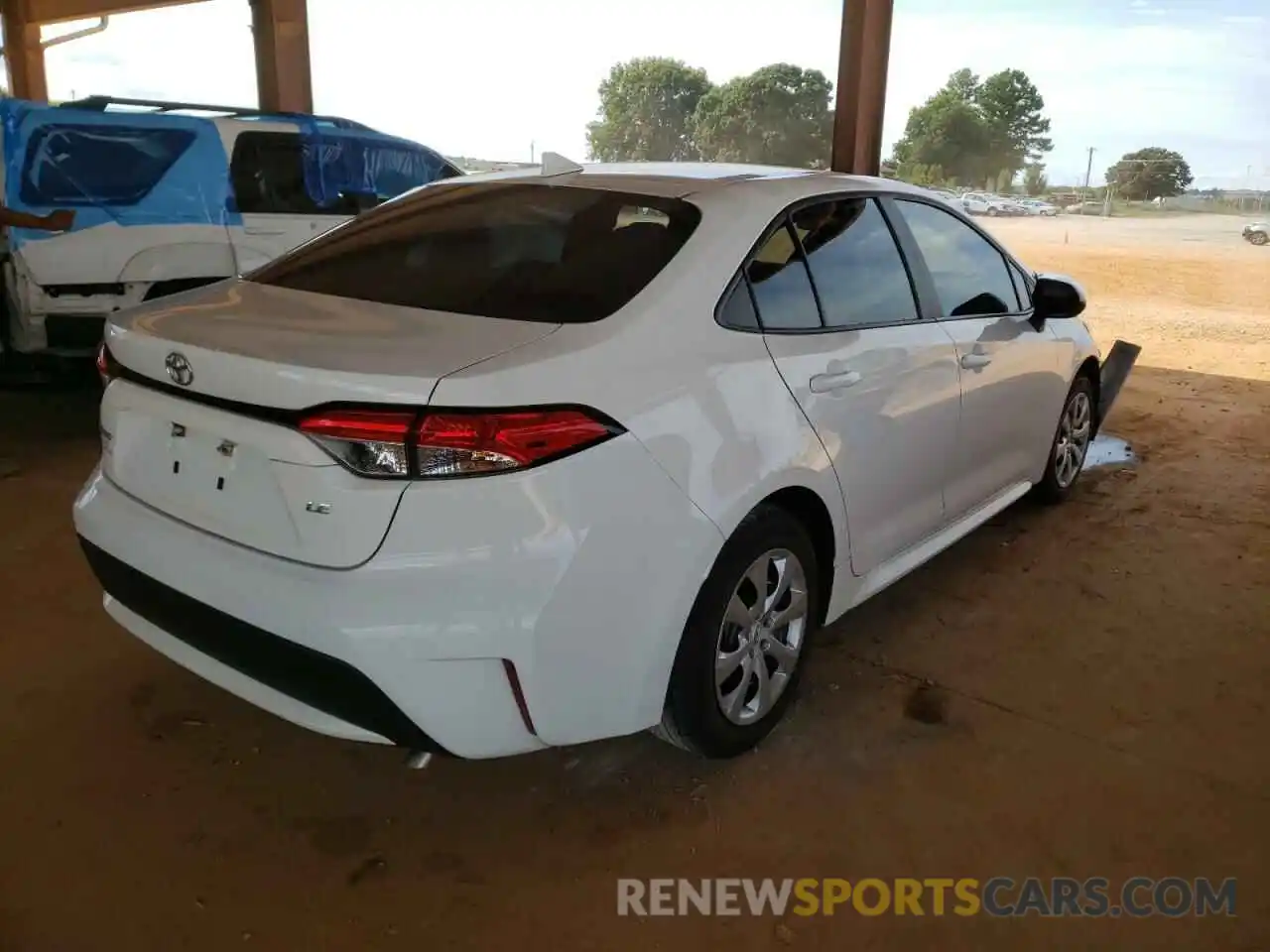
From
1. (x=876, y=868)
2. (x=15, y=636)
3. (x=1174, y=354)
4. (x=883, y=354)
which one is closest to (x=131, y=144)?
(x=15, y=636)

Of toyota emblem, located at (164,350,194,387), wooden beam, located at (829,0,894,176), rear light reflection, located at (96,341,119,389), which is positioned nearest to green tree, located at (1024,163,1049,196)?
wooden beam, located at (829,0,894,176)

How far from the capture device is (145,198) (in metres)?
5.76

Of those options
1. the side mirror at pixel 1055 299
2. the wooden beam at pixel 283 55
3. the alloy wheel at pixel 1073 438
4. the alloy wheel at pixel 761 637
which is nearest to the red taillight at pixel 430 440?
the alloy wheel at pixel 761 637

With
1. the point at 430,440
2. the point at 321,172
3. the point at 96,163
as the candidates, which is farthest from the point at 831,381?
the point at 321,172

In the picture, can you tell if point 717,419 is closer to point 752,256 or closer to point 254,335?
point 752,256

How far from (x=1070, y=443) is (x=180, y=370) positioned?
395cm

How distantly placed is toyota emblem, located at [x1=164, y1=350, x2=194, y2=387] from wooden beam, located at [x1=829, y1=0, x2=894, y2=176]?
5328 mm

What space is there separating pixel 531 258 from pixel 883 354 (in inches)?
41.7

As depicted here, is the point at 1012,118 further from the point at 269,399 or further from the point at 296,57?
the point at 269,399

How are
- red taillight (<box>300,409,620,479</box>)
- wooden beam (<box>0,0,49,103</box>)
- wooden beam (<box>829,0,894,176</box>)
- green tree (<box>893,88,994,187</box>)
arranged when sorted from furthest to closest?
green tree (<box>893,88,994,187</box>) < wooden beam (<box>0,0,49,103</box>) < wooden beam (<box>829,0,894,176</box>) < red taillight (<box>300,409,620,479</box>)

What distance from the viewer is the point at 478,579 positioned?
1885 mm

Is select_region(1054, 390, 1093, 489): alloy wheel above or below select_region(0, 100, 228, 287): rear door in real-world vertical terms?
below

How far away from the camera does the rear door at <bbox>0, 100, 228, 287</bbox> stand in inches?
212

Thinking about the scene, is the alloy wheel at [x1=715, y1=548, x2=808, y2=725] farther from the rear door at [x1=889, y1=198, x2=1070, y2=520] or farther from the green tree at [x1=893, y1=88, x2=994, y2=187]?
the green tree at [x1=893, y1=88, x2=994, y2=187]
